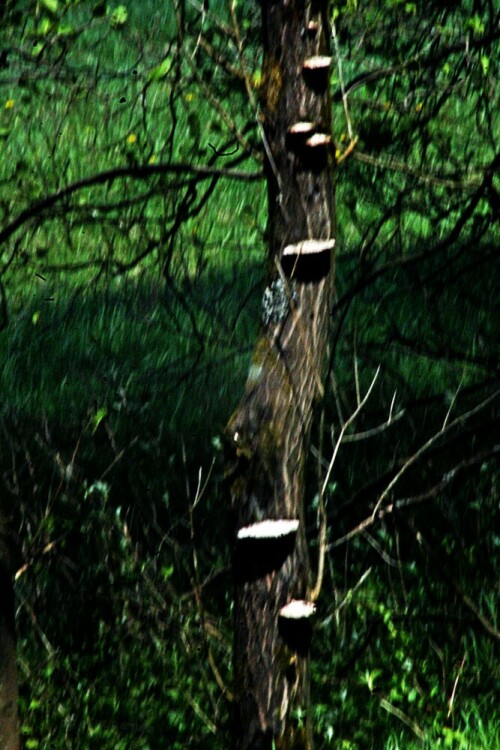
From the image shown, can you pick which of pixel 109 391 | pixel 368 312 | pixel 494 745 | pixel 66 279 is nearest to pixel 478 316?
pixel 368 312

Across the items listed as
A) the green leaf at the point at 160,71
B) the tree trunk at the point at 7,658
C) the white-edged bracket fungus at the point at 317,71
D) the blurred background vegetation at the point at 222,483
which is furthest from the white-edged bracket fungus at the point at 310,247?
the tree trunk at the point at 7,658

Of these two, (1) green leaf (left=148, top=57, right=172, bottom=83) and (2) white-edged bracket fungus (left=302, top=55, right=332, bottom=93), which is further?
(1) green leaf (left=148, top=57, right=172, bottom=83)

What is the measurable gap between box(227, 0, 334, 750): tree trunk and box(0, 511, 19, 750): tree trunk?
65 cm

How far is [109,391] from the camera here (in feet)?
22.7

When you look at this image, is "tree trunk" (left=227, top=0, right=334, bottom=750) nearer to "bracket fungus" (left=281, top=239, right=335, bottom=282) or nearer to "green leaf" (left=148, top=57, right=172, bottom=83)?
"bracket fungus" (left=281, top=239, right=335, bottom=282)

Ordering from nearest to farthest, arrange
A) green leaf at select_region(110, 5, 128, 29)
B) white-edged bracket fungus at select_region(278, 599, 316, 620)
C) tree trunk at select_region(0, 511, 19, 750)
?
white-edged bracket fungus at select_region(278, 599, 316, 620) < tree trunk at select_region(0, 511, 19, 750) < green leaf at select_region(110, 5, 128, 29)

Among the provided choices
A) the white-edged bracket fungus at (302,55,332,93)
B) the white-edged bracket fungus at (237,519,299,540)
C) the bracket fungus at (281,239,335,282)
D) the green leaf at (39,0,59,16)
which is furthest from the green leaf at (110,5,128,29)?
the white-edged bracket fungus at (237,519,299,540)

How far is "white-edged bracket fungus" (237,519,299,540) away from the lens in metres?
2.90

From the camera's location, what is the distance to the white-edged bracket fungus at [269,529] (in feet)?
9.53

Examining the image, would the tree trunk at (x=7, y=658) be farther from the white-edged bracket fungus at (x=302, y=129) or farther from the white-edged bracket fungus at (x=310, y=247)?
the white-edged bracket fungus at (x=302, y=129)

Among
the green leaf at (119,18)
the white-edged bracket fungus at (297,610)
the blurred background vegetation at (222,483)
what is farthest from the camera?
the green leaf at (119,18)

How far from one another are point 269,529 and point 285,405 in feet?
1.06

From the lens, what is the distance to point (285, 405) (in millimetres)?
2955

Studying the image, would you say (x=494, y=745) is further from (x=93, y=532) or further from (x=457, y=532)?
(x=93, y=532)
